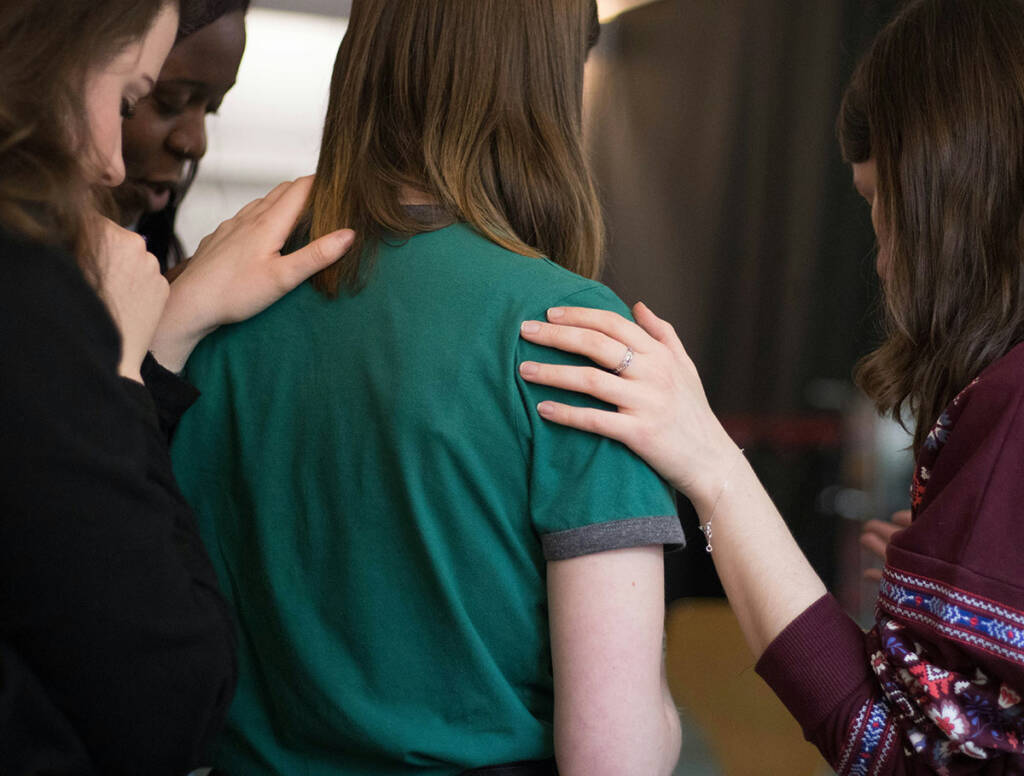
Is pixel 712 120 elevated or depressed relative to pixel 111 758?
elevated

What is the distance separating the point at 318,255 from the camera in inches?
35.9

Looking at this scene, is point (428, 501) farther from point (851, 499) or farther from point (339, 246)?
point (851, 499)

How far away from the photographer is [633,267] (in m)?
2.50

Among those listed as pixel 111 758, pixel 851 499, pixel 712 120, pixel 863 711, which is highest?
pixel 712 120

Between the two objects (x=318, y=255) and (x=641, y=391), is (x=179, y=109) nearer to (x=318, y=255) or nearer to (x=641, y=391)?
(x=318, y=255)

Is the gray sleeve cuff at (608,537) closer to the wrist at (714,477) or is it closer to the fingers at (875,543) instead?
the wrist at (714,477)

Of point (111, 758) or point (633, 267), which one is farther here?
point (633, 267)

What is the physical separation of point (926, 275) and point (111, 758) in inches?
34.9

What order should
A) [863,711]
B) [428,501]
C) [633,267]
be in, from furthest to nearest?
[633,267], [863,711], [428,501]

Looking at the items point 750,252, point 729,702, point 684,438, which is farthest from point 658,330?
point 750,252

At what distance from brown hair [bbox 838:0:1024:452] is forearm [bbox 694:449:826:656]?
0.24 metres

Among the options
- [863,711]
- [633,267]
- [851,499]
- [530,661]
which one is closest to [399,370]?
[530,661]

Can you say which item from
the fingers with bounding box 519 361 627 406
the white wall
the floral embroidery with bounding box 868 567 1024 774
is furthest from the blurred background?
the fingers with bounding box 519 361 627 406

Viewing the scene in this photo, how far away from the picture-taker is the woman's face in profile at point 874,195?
1.12m
